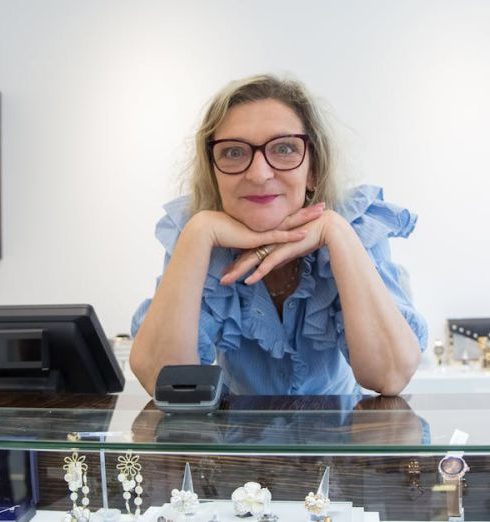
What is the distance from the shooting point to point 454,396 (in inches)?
46.9

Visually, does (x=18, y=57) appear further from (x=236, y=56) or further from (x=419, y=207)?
(x=419, y=207)

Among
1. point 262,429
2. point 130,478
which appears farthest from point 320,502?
point 130,478

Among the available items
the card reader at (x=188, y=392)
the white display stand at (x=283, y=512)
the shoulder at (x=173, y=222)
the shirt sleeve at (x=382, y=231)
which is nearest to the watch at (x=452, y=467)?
the white display stand at (x=283, y=512)

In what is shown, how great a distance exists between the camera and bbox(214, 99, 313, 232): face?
1.64 m

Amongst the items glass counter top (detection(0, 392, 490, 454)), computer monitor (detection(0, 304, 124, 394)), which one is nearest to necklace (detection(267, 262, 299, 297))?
computer monitor (detection(0, 304, 124, 394))

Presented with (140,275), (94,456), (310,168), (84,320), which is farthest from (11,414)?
(140,275)

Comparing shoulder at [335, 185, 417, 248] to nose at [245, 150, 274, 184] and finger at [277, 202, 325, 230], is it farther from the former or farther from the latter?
nose at [245, 150, 274, 184]

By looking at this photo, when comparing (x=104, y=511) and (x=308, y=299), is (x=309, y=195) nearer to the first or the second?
(x=308, y=299)

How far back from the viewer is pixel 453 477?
95cm

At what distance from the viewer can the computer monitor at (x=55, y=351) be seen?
1.46 m

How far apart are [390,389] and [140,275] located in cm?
269

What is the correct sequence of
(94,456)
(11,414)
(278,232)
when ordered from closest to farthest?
(94,456), (11,414), (278,232)

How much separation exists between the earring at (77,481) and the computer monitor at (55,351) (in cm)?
45

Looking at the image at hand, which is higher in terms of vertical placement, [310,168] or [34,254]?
[310,168]
